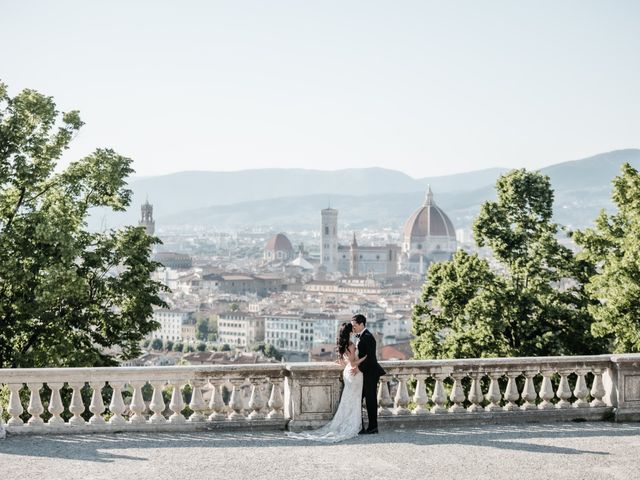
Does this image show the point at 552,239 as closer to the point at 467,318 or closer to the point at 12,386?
the point at 467,318

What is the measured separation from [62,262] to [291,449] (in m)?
6.94

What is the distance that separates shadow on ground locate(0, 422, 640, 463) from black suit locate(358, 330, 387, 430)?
20cm

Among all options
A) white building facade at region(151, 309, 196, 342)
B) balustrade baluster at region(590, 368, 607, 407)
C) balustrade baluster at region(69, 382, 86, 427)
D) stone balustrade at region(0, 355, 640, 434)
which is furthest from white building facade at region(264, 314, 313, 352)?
balustrade baluster at region(69, 382, 86, 427)

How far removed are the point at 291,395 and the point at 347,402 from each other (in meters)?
0.54

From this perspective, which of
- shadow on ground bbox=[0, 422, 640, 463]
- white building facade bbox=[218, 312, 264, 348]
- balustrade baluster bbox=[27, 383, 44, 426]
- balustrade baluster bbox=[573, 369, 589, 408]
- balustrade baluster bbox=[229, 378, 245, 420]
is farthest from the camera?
white building facade bbox=[218, 312, 264, 348]

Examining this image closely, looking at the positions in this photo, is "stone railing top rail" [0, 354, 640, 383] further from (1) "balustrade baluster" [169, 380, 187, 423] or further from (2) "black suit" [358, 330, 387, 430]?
(2) "black suit" [358, 330, 387, 430]

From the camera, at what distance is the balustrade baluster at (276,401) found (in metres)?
8.84

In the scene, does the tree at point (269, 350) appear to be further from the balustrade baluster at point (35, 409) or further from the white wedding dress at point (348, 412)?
the balustrade baluster at point (35, 409)

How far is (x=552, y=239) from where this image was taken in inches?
797

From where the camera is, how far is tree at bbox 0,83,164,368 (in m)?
13.8

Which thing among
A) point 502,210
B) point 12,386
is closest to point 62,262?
point 12,386

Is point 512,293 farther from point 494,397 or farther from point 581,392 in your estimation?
point 494,397

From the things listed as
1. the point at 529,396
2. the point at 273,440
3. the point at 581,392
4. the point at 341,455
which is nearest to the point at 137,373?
the point at 273,440

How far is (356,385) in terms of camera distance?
8648 millimetres
